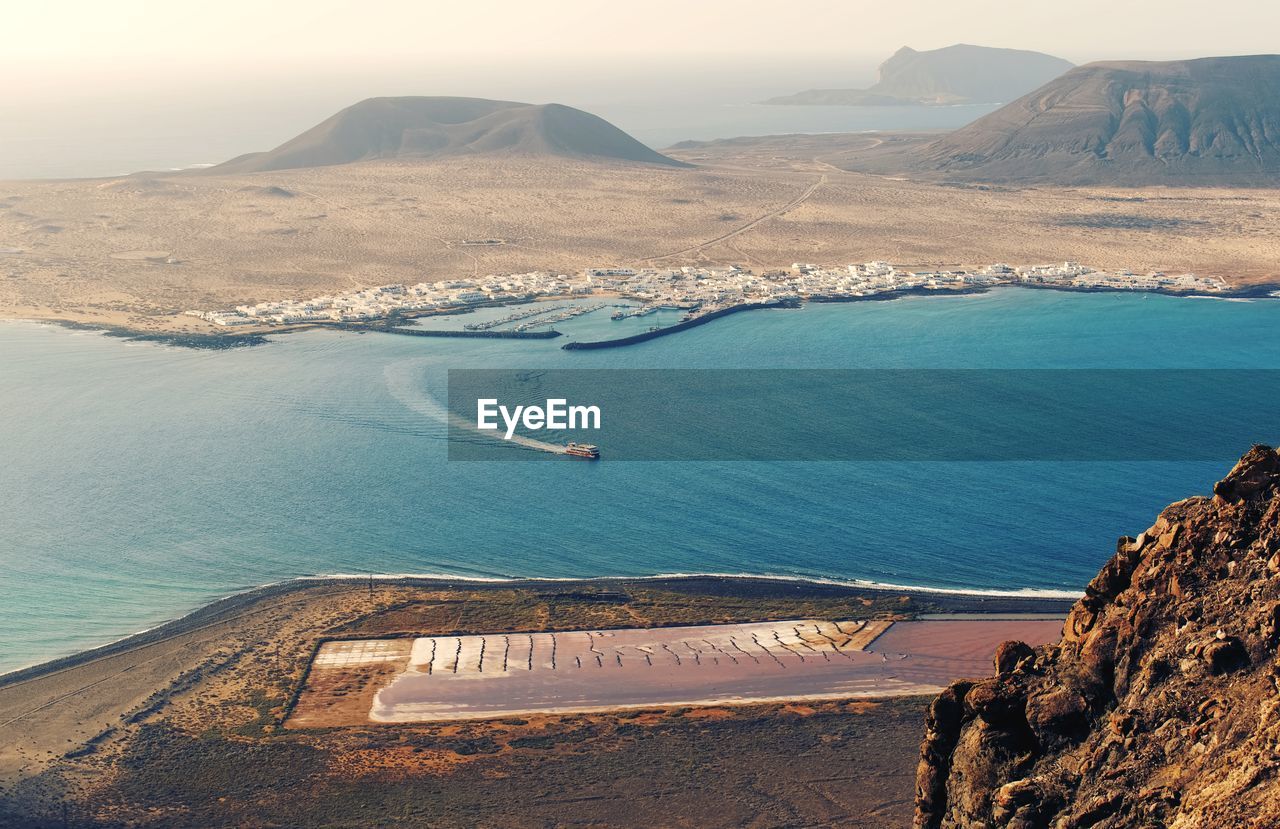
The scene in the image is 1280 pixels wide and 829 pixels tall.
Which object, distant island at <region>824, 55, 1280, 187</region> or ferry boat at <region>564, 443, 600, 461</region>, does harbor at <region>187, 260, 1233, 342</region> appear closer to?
ferry boat at <region>564, 443, 600, 461</region>

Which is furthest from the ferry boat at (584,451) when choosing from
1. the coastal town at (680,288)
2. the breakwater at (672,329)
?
the coastal town at (680,288)

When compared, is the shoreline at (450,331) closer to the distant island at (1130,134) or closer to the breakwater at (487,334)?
the breakwater at (487,334)

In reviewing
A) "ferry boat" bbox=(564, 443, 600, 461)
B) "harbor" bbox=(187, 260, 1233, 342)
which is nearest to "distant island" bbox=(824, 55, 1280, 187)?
"harbor" bbox=(187, 260, 1233, 342)

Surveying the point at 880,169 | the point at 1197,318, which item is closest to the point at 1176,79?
the point at 880,169

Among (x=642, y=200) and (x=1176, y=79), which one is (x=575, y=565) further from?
(x=1176, y=79)

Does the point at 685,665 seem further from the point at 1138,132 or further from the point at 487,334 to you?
the point at 1138,132

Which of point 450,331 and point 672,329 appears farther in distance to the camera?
point 672,329

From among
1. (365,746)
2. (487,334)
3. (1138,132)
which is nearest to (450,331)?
(487,334)
